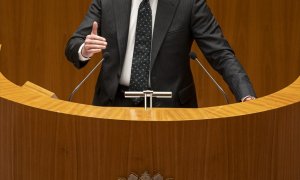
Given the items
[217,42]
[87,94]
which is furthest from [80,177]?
[87,94]

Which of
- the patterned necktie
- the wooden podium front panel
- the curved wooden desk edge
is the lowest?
the wooden podium front panel

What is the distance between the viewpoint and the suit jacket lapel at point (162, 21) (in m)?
1.43

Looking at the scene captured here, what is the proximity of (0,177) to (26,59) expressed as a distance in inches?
53.6

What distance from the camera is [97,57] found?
218 centimetres

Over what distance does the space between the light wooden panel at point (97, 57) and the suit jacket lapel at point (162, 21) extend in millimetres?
722

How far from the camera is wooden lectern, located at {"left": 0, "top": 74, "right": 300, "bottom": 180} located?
0.84 metres

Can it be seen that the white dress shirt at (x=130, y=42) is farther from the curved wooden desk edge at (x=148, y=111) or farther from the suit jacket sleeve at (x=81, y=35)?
the curved wooden desk edge at (x=148, y=111)

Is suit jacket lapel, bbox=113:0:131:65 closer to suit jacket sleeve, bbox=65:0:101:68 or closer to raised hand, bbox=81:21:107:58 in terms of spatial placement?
suit jacket sleeve, bbox=65:0:101:68

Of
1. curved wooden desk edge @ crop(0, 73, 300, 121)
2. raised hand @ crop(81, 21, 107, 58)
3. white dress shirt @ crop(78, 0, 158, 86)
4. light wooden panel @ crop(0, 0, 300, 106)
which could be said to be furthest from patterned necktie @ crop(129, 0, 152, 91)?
light wooden panel @ crop(0, 0, 300, 106)

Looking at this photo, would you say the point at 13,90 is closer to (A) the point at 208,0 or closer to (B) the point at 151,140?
(B) the point at 151,140

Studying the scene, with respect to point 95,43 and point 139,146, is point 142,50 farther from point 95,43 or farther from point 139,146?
point 139,146

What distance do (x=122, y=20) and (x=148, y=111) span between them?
0.55 m

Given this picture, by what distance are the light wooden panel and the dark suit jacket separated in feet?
2.31

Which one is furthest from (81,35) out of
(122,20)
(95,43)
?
(95,43)
